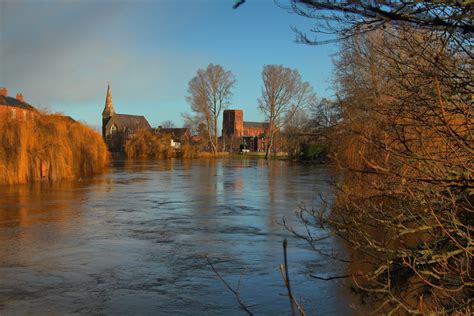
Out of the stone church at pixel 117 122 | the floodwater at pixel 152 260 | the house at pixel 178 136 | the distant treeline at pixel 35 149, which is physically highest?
the stone church at pixel 117 122

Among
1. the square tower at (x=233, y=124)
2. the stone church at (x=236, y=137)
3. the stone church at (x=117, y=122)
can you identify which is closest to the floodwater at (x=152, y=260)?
the stone church at (x=117, y=122)

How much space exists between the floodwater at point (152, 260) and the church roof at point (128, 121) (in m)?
90.8

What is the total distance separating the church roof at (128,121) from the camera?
105 m

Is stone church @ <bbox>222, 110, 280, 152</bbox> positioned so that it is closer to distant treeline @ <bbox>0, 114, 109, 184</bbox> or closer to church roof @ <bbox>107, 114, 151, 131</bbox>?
church roof @ <bbox>107, 114, 151, 131</bbox>

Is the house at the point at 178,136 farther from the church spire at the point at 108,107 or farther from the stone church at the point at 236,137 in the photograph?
the stone church at the point at 236,137

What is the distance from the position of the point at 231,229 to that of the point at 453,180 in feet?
28.7

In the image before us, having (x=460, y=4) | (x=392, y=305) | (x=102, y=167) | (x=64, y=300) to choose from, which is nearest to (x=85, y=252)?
(x=64, y=300)

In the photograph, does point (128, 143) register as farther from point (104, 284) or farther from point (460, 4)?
point (460, 4)

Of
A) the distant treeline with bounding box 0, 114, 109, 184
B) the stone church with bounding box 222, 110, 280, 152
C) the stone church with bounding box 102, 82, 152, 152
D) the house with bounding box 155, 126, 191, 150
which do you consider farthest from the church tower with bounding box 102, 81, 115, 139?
the distant treeline with bounding box 0, 114, 109, 184

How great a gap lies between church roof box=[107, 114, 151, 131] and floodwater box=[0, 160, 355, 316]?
3576 inches

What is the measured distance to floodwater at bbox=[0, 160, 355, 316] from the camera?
6383mm

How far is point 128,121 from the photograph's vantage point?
107375 mm

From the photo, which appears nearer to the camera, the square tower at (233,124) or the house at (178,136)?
the house at (178,136)

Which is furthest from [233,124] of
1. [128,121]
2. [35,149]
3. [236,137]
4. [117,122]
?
[35,149]
